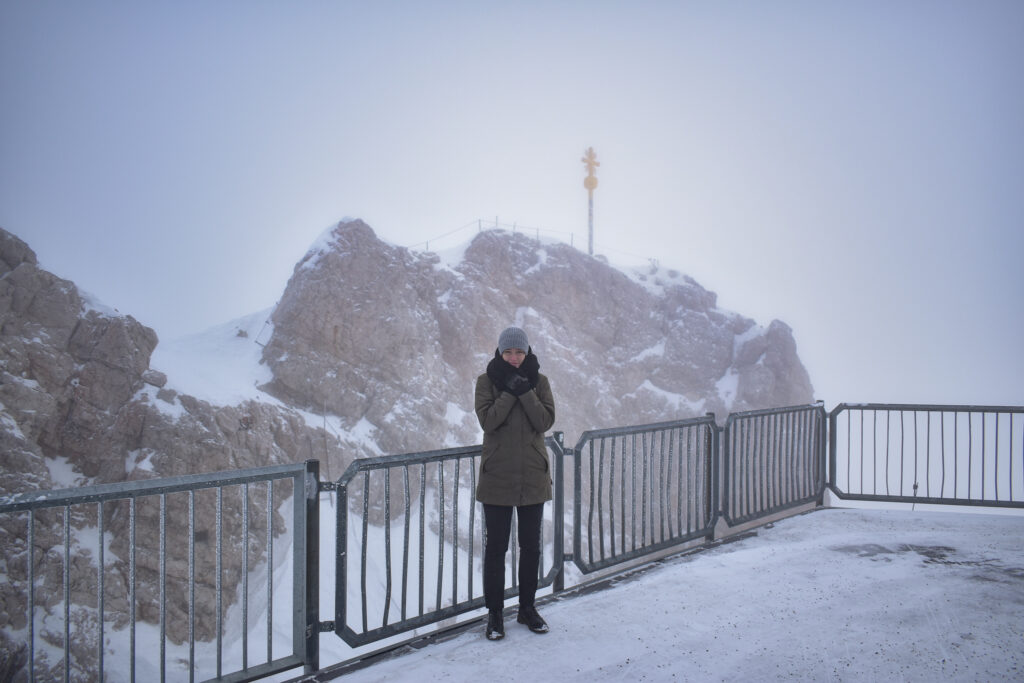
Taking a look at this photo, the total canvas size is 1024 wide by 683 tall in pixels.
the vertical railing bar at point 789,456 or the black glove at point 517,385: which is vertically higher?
the black glove at point 517,385

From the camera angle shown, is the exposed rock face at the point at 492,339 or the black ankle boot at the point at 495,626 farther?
the exposed rock face at the point at 492,339

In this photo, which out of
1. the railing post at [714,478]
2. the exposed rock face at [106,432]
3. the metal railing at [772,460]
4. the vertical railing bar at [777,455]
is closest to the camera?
the railing post at [714,478]

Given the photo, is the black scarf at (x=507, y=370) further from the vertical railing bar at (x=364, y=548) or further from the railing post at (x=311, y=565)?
the railing post at (x=311, y=565)

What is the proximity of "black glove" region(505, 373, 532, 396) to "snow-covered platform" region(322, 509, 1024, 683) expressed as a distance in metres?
1.65

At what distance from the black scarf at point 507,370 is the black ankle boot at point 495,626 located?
151 centimetres

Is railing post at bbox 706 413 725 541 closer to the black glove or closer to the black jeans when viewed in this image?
the black jeans

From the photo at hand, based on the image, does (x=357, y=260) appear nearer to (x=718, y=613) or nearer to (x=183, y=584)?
(x=183, y=584)

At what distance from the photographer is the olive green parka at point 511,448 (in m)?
3.96

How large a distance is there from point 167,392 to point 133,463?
9.71 ft

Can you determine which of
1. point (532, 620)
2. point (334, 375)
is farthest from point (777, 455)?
point (334, 375)

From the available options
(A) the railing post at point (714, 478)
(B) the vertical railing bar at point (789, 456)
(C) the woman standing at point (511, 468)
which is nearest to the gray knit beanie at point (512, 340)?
(C) the woman standing at point (511, 468)

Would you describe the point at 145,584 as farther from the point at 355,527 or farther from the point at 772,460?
the point at 772,460

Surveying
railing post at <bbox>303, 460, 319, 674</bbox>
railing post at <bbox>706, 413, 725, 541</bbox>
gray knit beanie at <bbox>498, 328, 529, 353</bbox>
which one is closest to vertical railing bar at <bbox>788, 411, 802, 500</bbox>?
railing post at <bbox>706, 413, 725, 541</bbox>

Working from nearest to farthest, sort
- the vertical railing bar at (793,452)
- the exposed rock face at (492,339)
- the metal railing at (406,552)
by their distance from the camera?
the metal railing at (406,552), the vertical railing bar at (793,452), the exposed rock face at (492,339)
